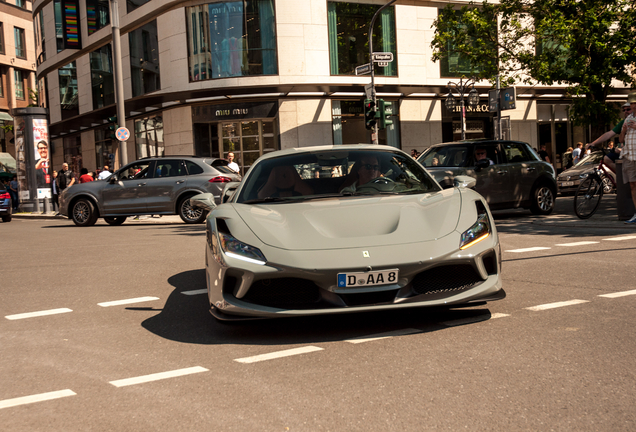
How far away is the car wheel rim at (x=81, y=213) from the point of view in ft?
59.2

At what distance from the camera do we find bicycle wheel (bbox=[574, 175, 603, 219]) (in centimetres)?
1247

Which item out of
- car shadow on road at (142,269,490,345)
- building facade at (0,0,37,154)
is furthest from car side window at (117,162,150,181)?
building facade at (0,0,37,154)

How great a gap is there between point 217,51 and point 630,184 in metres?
20.2

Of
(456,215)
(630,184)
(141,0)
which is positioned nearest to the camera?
(456,215)

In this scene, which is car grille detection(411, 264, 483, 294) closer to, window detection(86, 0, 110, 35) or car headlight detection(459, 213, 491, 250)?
car headlight detection(459, 213, 491, 250)

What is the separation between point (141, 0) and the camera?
3136 centimetres

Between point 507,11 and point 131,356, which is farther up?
point 507,11

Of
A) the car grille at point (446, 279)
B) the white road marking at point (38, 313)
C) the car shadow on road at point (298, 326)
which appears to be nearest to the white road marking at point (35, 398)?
the car shadow on road at point (298, 326)

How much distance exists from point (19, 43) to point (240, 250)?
64001 millimetres

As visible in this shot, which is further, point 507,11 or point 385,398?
point 507,11

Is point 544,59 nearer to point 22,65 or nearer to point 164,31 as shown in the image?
point 164,31

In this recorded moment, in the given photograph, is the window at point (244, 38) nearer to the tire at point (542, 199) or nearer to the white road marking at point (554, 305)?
the tire at point (542, 199)

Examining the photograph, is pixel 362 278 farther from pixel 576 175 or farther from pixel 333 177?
pixel 576 175

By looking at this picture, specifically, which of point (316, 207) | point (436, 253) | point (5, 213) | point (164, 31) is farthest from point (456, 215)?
point (164, 31)
